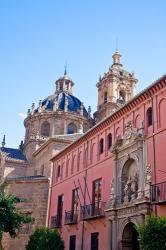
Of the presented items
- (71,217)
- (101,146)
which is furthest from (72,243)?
(101,146)

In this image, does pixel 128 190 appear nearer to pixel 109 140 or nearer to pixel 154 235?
pixel 109 140

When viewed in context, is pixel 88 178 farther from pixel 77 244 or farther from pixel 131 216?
pixel 131 216

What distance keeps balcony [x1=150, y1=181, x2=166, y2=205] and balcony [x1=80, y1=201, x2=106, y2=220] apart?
14.7 ft

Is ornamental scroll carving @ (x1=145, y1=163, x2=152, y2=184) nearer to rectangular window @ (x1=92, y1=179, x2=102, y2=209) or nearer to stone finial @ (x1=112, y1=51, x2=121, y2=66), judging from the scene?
rectangular window @ (x1=92, y1=179, x2=102, y2=209)

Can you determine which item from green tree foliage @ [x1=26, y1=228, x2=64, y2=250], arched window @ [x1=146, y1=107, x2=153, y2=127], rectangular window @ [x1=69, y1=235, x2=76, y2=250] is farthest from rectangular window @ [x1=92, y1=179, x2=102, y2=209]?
arched window @ [x1=146, y1=107, x2=153, y2=127]

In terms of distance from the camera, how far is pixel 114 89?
4847 cm

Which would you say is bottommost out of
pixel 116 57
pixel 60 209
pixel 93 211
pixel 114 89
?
pixel 93 211

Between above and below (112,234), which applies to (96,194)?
above

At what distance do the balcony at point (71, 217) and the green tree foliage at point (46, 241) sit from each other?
1.67 meters

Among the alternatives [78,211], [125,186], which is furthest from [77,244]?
[125,186]

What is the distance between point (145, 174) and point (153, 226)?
456cm

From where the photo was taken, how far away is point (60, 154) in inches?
1176

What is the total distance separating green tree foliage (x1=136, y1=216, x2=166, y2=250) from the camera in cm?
1327

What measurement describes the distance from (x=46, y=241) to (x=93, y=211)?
128 inches
